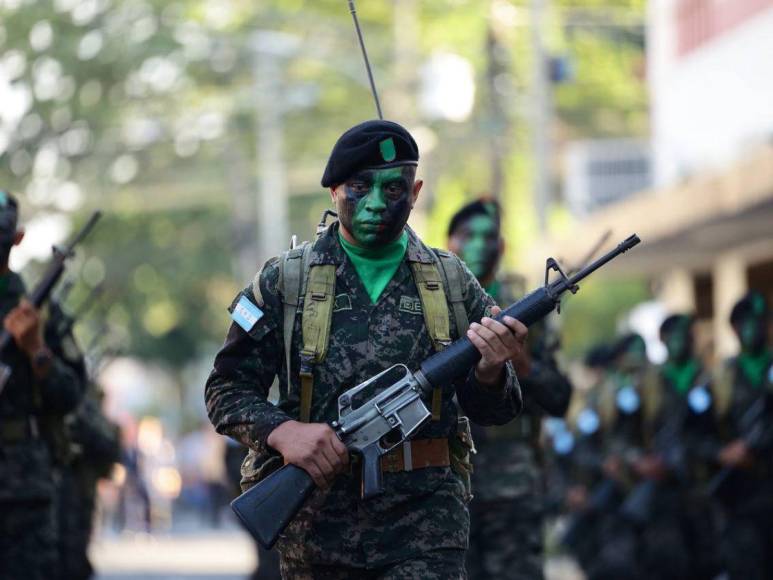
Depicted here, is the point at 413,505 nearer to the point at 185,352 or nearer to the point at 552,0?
the point at 552,0

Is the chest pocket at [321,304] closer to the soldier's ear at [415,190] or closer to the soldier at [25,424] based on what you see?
the soldier's ear at [415,190]

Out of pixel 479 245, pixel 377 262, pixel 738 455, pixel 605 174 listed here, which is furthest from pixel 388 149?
pixel 605 174

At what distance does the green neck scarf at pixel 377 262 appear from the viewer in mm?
6547

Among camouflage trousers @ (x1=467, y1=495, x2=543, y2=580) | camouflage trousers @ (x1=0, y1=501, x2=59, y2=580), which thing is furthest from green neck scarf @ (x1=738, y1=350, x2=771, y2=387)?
camouflage trousers @ (x1=0, y1=501, x2=59, y2=580)

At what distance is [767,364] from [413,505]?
5896 mm

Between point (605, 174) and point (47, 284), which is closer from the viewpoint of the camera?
point (47, 284)

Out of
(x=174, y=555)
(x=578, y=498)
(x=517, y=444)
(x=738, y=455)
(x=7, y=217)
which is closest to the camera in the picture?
(x=7, y=217)

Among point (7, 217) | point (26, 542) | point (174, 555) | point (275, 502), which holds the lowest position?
point (275, 502)

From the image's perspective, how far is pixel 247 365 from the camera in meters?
6.50

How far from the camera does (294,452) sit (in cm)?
616

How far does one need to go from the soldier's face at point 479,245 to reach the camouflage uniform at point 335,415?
3234mm

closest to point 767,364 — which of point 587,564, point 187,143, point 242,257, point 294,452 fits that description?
point 587,564

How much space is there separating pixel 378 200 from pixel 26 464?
10.3 ft

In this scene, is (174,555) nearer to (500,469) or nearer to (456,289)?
(500,469)
